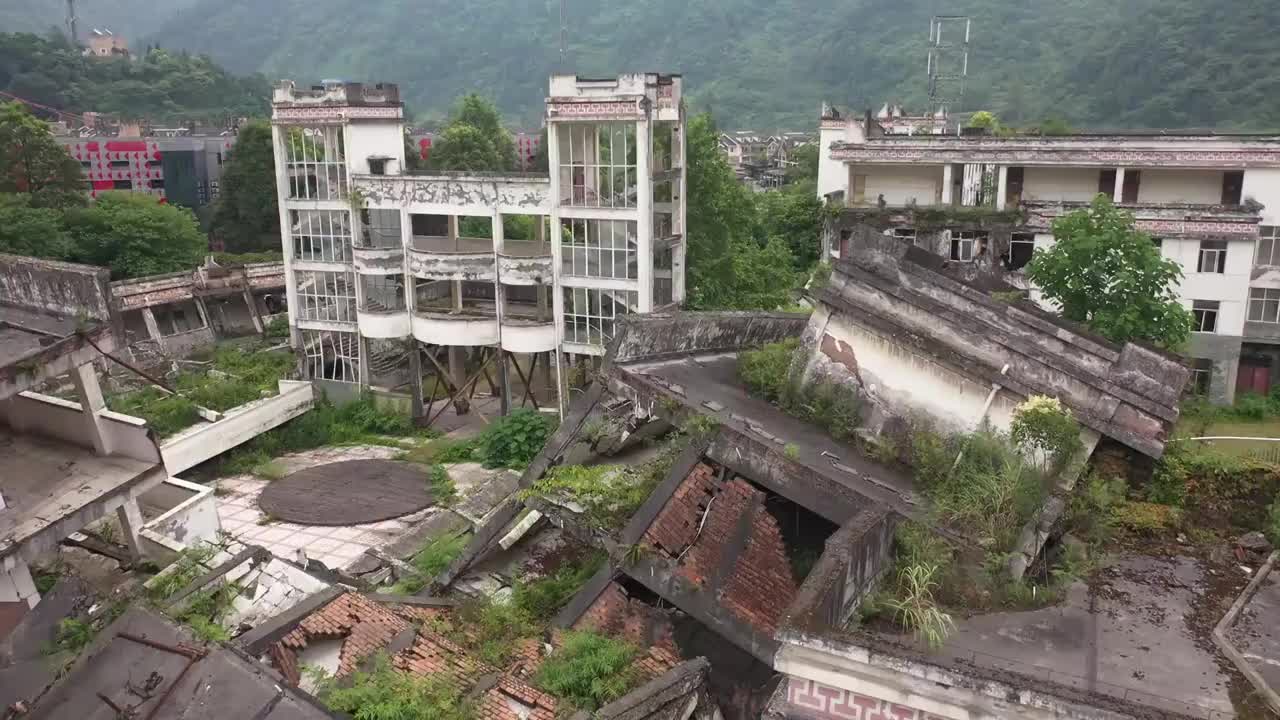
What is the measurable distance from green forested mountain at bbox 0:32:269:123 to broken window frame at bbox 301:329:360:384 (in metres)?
59.5

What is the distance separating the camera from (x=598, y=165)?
1014 inches

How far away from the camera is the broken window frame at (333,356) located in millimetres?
29484

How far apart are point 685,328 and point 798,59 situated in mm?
107088

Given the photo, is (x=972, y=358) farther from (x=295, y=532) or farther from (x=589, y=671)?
(x=295, y=532)

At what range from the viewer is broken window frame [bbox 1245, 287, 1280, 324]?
28.2 meters

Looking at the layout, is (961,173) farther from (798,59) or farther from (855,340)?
(798,59)

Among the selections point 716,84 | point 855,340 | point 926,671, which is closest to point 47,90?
point 716,84

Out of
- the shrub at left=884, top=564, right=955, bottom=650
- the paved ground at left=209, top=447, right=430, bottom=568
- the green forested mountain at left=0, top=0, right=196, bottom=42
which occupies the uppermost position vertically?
the green forested mountain at left=0, top=0, right=196, bottom=42

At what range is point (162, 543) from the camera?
14.5 metres

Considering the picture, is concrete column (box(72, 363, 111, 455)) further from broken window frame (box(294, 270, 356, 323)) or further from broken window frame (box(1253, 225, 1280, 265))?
broken window frame (box(1253, 225, 1280, 265))

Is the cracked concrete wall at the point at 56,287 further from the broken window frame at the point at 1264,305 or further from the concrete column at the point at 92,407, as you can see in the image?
the broken window frame at the point at 1264,305

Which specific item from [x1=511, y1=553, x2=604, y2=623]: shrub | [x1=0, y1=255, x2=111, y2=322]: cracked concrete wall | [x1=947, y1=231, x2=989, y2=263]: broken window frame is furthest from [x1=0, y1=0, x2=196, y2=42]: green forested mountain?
[x1=511, y1=553, x2=604, y2=623]: shrub

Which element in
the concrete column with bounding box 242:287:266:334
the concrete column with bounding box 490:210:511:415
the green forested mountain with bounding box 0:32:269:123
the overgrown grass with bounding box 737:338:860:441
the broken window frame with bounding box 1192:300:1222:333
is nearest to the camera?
the overgrown grass with bounding box 737:338:860:441

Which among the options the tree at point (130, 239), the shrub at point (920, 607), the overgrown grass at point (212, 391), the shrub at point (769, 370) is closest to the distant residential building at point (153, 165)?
the tree at point (130, 239)
